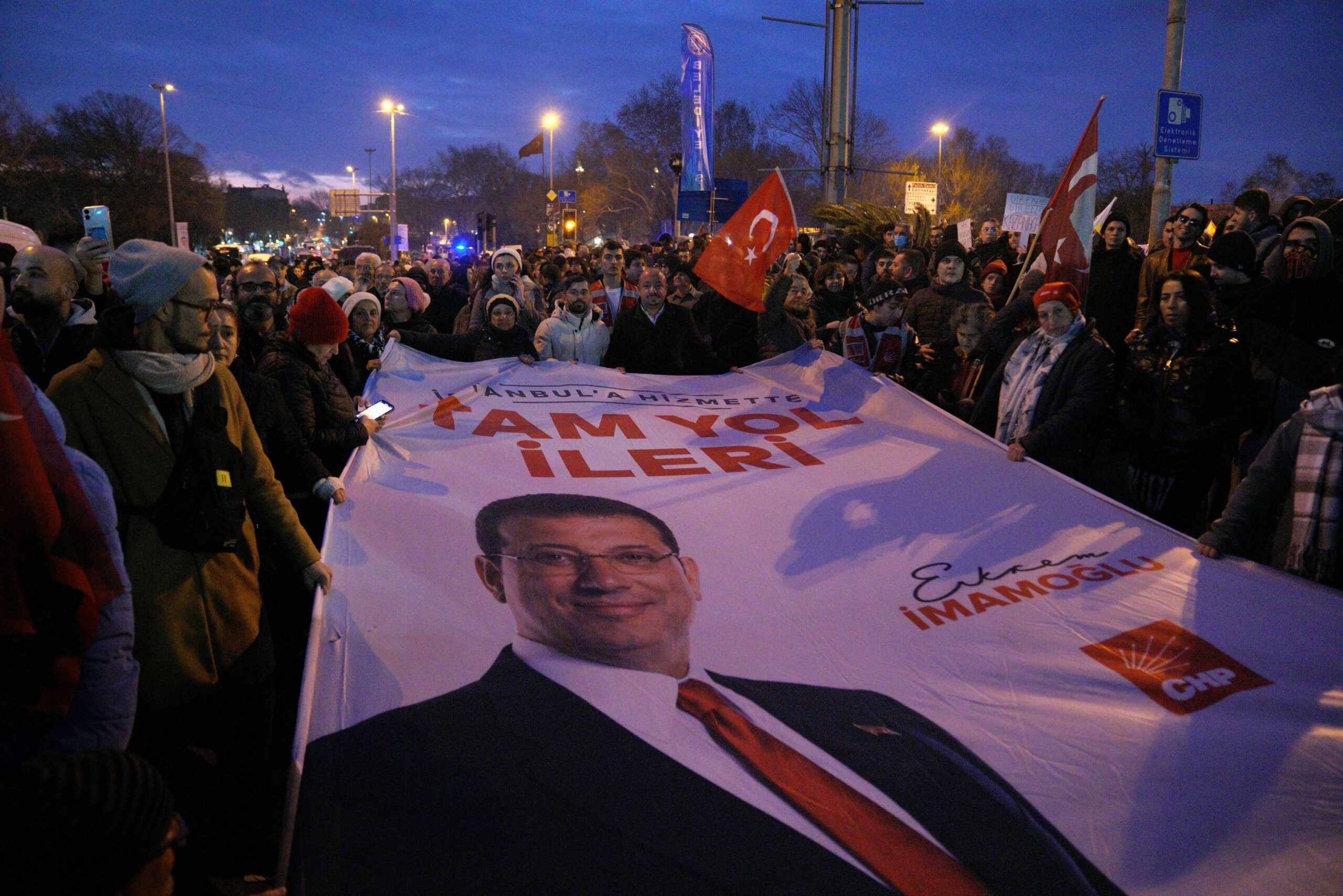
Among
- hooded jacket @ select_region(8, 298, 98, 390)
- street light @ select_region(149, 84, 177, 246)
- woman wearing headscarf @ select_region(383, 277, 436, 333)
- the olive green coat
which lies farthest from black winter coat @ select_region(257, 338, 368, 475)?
street light @ select_region(149, 84, 177, 246)

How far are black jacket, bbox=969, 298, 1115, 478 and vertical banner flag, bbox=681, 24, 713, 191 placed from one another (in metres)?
15.6

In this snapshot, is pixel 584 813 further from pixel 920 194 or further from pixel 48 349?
pixel 920 194

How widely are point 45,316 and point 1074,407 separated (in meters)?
5.12

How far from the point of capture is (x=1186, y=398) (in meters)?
4.42

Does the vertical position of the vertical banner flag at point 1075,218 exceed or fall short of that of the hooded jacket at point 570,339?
it exceeds it

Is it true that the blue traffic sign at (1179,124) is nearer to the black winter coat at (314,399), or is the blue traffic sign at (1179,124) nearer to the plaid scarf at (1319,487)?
the plaid scarf at (1319,487)

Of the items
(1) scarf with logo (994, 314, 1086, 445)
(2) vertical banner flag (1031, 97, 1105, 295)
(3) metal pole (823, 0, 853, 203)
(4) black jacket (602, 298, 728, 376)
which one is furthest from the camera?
(3) metal pole (823, 0, 853, 203)

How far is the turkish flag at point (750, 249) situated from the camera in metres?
6.28

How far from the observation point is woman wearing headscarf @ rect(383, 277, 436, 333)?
22.3 feet

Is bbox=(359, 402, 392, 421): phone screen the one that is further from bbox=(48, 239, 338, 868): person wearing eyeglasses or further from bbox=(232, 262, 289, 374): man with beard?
bbox=(48, 239, 338, 868): person wearing eyeglasses

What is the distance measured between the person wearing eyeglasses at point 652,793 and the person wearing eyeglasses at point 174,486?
43cm

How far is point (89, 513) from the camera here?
70.9 inches

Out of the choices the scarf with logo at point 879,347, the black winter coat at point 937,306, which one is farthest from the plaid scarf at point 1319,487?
the black winter coat at point 937,306

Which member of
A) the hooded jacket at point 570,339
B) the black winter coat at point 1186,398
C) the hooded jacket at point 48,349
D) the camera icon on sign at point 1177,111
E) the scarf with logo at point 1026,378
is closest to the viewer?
the hooded jacket at point 48,349
